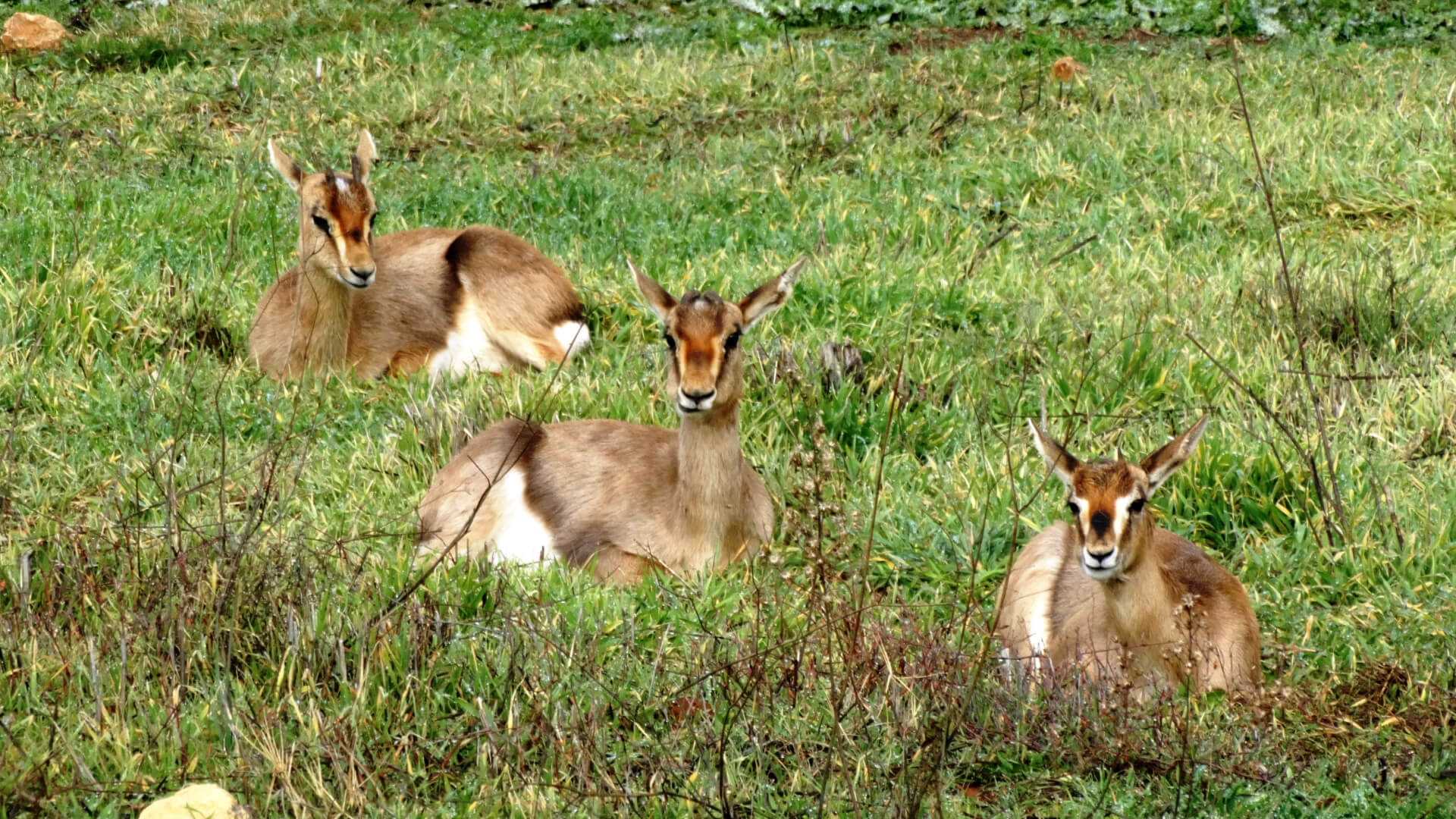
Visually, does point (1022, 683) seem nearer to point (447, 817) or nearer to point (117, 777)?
point (447, 817)

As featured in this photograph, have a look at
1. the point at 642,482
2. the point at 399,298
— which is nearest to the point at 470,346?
the point at 399,298

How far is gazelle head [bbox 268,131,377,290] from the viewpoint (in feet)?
23.5

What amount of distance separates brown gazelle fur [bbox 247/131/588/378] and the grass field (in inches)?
9.4

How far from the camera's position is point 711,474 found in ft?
17.9

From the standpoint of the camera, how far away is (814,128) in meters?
9.88

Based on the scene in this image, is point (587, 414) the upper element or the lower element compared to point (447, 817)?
lower

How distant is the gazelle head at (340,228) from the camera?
7156 millimetres

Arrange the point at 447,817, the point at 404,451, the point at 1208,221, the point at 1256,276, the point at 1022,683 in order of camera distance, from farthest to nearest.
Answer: the point at 1208,221 < the point at 1256,276 < the point at 404,451 < the point at 1022,683 < the point at 447,817

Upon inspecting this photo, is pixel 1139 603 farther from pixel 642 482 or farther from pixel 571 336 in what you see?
pixel 571 336

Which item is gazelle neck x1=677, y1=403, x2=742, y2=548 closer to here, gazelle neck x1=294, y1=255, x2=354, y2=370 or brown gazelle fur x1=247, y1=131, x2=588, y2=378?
brown gazelle fur x1=247, y1=131, x2=588, y2=378

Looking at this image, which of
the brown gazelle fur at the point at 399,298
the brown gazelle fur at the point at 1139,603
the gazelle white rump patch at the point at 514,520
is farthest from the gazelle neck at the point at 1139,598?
the brown gazelle fur at the point at 399,298

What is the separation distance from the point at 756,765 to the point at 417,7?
402 inches

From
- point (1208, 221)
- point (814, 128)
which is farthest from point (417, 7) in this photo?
point (1208, 221)

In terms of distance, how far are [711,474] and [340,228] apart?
259cm
